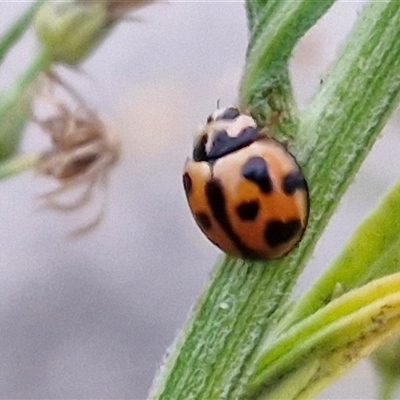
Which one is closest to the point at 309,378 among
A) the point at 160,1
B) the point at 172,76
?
the point at 160,1

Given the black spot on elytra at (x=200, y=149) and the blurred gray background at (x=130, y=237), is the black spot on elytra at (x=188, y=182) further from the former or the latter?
the blurred gray background at (x=130, y=237)

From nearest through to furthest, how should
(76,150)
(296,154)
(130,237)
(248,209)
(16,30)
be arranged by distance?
(296,154) → (248,209) → (16,30) → (76,150) → (130,237)

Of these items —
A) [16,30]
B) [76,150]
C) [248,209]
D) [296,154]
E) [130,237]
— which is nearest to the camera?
[296,154]

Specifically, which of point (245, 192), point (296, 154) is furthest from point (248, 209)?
point (296, 154)

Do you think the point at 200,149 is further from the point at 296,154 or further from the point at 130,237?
the point at 130,237

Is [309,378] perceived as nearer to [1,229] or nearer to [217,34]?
[1,229]

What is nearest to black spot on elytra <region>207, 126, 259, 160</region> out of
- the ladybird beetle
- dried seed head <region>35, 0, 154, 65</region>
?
the ladybird beetle

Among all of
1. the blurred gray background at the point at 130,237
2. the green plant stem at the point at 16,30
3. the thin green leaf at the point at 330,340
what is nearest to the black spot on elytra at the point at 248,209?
the thin green leaf at the point at 330,340
